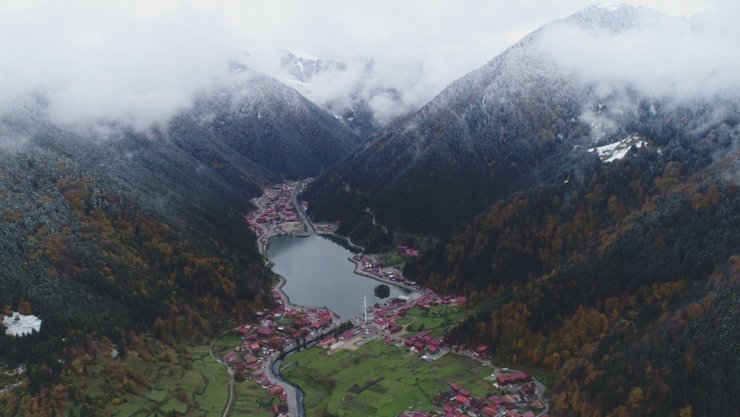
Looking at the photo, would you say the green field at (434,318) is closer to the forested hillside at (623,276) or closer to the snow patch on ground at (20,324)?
the forested hillside at (623,276)

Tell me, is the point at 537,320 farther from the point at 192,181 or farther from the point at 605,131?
the point at 192,181

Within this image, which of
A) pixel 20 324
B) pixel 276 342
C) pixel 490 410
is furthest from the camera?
pixel 276 342

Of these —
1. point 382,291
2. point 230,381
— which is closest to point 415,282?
point 382,291

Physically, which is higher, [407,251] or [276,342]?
[407,251]

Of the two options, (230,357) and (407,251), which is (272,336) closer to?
(230,357)

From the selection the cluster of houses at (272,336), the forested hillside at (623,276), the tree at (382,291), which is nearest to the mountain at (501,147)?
the forested hillside at (623,276)

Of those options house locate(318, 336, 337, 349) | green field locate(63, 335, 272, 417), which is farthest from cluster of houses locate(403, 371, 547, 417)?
house locate(318, 336, 337, 349)
